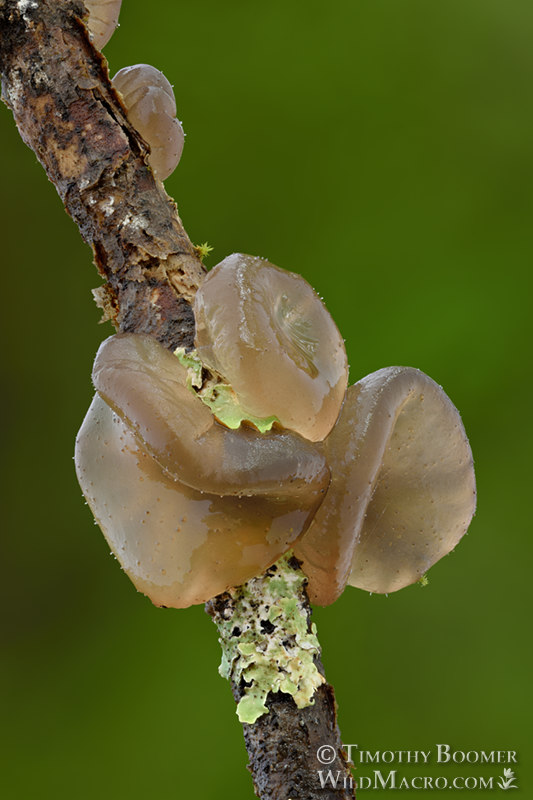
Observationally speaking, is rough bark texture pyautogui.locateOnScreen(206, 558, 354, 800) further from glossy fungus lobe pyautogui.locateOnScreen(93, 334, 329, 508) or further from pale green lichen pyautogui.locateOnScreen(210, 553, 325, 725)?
glossy fungus lobe pyautogui.locateOnScreen(93, 334, 329, 508)

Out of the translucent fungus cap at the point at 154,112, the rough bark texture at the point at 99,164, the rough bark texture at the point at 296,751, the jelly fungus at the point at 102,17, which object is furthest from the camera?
the jelly fungus at the point at 102,17

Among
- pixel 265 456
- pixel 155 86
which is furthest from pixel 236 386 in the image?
pixel 155 86

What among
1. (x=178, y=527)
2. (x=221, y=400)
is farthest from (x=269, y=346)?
(x=178, y=527)

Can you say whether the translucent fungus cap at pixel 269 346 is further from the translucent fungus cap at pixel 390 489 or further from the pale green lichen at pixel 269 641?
the pale green lichen at pixel 269 641

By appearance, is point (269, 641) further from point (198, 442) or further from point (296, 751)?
point (198, 442)

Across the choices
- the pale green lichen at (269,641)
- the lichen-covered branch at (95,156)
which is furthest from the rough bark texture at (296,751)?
the lichen-covered branch at (95,156)
